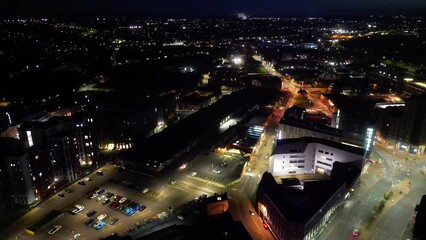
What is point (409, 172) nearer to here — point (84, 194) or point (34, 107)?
point (84, 194)

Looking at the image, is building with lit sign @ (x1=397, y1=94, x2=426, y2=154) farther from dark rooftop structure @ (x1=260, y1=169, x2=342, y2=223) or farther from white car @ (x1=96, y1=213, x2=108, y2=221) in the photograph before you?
white car @ (x1=96, y1=213, x2=108, y2=221)

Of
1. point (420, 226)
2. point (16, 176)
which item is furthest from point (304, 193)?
point (16, 176)

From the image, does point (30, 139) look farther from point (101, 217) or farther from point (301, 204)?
point (301, 204)

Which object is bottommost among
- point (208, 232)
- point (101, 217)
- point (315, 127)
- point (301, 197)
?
point (101, 217)

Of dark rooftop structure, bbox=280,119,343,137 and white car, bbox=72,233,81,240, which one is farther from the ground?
dark rooftop structure, bbox=280,119,343,137

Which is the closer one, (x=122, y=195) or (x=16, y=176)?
(x=16, y=176)

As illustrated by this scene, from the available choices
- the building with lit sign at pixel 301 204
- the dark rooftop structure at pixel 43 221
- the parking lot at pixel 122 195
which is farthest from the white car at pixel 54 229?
the building with lit sign at pixel 301 204

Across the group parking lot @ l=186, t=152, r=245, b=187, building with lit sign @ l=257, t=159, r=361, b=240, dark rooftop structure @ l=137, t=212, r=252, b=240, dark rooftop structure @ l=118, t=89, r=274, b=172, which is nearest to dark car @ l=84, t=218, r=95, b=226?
dark rooftop structure @ l=137, t=212, r=252, b=240

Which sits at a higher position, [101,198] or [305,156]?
[305,156]

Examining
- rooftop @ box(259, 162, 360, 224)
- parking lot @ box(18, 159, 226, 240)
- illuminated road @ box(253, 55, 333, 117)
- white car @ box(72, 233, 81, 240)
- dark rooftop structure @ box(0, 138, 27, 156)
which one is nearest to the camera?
rooftop @ box(259, 162, 360, 224)
